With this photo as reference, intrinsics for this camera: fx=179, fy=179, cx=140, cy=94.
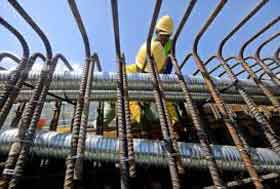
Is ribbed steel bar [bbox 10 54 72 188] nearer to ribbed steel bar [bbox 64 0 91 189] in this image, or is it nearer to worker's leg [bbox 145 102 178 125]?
ribbed steel bar [bbox 64 0 91 189]

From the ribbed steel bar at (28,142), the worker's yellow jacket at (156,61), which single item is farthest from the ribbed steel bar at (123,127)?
the worker's yellow jacket at (156,61)

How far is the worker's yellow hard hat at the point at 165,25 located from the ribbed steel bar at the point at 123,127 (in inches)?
110

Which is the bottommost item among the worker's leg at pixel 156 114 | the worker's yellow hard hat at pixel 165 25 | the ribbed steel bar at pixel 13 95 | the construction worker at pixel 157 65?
the ribbed steel bar at pixel 13 95

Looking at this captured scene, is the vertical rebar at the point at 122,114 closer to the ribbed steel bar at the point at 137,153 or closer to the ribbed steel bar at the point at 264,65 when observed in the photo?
the ribbed steel bar at the point at 137,153

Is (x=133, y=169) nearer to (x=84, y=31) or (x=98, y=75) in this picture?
(x=84, y=31)

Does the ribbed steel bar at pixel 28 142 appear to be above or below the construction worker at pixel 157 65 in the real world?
below

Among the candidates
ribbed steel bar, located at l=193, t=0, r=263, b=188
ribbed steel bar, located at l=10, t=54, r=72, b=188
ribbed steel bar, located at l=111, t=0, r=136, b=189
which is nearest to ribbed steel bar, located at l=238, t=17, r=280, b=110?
ribbed steel bar, located at l=193, t=0, r=263, b=188

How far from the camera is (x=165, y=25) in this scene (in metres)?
4.56

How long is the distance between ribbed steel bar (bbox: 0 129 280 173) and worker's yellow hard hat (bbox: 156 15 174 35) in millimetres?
3333

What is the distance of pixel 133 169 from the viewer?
3.93 feet

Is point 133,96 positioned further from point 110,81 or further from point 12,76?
point 12,76

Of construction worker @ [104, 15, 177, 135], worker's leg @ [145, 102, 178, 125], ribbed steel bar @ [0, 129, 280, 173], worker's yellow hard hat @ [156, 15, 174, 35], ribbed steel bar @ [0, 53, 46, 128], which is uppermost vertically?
worker's yellow hard hat @ [156, 15, 174, 35]

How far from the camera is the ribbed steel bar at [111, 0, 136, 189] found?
1178 mm

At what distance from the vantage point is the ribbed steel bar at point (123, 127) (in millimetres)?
1178
